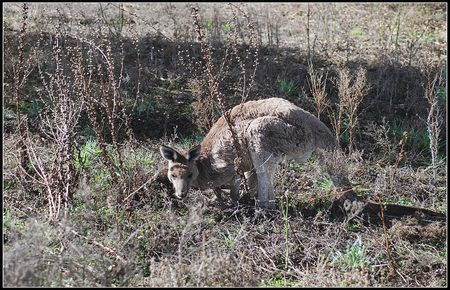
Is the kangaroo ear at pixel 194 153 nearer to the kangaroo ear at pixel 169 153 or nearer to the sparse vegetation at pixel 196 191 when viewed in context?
the kangaroo ear at pixel 169 153

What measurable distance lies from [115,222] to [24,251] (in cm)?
156

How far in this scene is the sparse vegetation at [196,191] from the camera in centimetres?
568

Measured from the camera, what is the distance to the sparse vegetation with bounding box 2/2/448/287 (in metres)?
5.68

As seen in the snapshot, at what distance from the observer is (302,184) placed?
26.3 feet

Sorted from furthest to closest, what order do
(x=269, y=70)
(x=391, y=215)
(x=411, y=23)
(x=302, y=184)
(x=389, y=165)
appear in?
(x=411, y=23), (x=269, y=70), (x=389, y=165), (x=302, y=184), (x=391, y=215)

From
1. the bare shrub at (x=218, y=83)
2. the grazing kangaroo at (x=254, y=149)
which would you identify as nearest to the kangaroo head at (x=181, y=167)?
the grazing kangaroo at (x=254, y=149)

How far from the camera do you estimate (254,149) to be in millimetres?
7387

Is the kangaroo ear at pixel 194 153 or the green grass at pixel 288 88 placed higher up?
the kangaroo ear at pixel 194 153

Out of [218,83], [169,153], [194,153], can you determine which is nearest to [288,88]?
[218,83]

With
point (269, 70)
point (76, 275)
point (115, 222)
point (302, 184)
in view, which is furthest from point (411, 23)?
point (76, 275)

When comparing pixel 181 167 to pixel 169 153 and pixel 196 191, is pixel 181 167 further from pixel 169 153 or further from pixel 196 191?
pixel 196 191

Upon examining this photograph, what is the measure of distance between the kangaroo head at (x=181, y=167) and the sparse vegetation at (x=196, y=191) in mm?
172

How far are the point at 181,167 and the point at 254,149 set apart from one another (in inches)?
31.9

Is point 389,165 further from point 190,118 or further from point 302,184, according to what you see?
point 190,118
